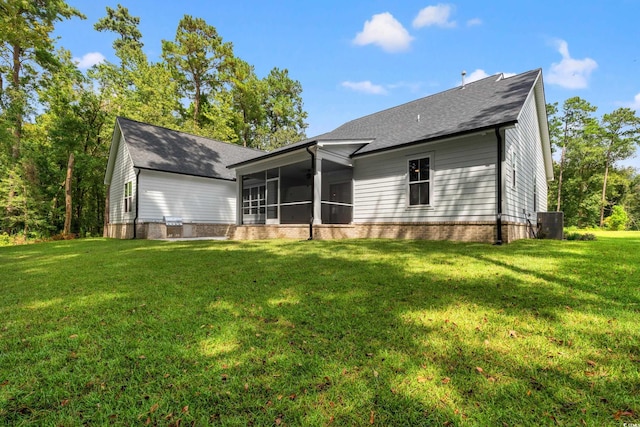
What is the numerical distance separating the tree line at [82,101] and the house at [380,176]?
166 inches

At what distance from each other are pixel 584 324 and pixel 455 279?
5.19 feet

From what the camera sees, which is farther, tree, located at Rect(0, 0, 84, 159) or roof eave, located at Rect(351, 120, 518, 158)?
tree, located at Rect(0, 0, 84, 159)

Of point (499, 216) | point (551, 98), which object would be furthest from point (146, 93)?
point (551, 98)

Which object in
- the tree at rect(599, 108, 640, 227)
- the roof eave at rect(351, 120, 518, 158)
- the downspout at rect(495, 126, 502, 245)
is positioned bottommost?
the downspout at rect(495, 126, 502, 245)

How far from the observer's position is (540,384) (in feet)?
5.71

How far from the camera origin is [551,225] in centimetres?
1003

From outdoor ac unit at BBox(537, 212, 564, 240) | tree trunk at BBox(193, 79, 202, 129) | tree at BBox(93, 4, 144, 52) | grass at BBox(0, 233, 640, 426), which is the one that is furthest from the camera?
tree at BBox(93, 4, 144, 52)

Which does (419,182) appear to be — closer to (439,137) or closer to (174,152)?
(439,137)

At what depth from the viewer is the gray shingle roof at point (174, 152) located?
14.6 m

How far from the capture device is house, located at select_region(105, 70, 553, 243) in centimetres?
838

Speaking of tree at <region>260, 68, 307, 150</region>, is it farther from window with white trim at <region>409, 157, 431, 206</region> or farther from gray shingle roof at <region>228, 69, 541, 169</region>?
window with white trim at <region>409, 157, 431, 206</region>

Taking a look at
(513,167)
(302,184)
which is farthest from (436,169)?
(302,184)

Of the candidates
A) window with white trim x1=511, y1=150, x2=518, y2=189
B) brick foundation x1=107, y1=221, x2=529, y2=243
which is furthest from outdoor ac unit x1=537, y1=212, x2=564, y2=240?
window with white trim x1=511, y1=150, x2=518, y2=189

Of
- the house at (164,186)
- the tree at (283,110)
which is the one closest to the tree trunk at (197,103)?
the tree at (283,110)
